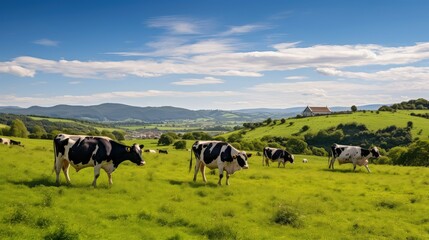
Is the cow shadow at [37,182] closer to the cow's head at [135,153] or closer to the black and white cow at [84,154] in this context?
the black and white cow at [84,154]

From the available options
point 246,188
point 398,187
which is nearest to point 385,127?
point 398,187

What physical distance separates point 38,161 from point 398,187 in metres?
27.8

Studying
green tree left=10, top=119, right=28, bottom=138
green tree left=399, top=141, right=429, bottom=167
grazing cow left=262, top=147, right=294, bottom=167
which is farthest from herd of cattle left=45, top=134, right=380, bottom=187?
green tree left=10, top=119, right=28, bottom=138

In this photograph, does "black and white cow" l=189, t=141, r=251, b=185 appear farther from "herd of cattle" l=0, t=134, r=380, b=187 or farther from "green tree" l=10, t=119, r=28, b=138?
"green tree" l=10, t=119, r=28, b=138

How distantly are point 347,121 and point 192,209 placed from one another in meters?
140

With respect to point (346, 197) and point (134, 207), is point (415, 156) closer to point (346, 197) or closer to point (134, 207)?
point (346, 197)

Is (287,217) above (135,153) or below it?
below

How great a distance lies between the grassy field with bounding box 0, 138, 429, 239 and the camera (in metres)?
14.5

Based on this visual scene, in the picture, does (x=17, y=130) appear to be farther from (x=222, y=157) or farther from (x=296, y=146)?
(x=222, y=157)

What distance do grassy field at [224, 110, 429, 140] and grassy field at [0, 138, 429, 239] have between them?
11519 cm

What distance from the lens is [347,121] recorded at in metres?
148

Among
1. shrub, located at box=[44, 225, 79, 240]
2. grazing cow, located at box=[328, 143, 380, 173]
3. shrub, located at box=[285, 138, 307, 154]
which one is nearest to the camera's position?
shrub, located at box=[44, 225, 79, 240]

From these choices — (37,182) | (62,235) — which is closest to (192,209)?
(62,235)

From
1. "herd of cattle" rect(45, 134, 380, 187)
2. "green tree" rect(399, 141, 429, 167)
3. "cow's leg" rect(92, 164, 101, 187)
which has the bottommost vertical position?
"green tree" rect(399, 141, 429, 167)
